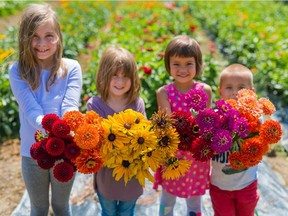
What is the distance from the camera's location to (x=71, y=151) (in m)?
1.57

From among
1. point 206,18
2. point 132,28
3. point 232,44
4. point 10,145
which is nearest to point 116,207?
point 10,145

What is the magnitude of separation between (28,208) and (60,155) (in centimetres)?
170

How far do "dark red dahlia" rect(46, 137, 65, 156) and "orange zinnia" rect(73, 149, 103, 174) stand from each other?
87mm

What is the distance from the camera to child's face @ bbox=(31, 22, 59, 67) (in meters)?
2.08

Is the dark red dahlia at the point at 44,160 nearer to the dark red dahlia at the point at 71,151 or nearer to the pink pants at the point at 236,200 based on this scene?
the dark red dahlia at the point at 71,151

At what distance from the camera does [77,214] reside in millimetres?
3004

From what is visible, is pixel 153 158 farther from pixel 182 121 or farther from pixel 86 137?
pixel 86 137

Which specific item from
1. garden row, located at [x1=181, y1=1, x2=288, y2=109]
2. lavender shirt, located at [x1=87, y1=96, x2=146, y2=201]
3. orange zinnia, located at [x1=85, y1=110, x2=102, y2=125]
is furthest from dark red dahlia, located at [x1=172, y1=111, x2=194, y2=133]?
garden row, located at [x1=181, y1=1, x2=288, y2=109]

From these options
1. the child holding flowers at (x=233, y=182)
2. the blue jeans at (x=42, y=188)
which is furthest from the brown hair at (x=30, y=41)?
the child holding flowers at (x=233, y=182)

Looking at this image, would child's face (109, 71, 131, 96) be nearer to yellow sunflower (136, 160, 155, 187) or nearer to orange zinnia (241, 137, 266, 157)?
yellow sunflower (136, 160, 155, 187)

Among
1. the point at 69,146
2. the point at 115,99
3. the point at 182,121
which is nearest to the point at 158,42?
the point at 115,99

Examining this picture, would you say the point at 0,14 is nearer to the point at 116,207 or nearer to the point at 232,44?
the point at 232,44

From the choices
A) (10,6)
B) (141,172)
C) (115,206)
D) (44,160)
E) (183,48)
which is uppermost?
(10,6)

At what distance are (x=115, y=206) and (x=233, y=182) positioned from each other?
74 cm
